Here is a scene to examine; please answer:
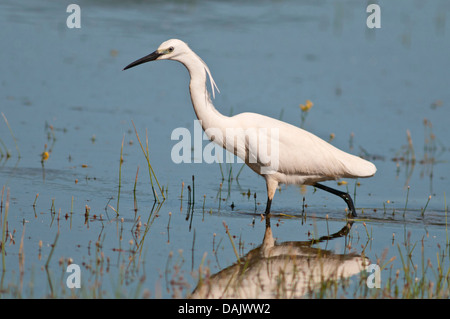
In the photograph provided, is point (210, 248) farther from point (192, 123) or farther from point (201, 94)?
point (192, 123)

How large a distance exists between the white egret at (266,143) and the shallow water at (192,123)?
0.44 m

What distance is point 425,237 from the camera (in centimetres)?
721

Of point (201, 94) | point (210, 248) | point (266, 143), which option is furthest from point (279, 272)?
point (201, 94)

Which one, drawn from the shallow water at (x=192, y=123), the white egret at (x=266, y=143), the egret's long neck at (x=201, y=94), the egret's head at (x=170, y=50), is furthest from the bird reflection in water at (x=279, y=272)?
the egret's head at (x=170, y=50)

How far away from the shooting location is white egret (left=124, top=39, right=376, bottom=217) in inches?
298

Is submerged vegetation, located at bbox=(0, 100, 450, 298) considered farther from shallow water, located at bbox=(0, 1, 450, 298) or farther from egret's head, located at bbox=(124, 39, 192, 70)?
egret's head, located at bbox=(124, 39, 192, 70)

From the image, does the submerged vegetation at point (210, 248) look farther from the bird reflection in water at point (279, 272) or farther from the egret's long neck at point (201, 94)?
the egret's long neck at point (201, 94)

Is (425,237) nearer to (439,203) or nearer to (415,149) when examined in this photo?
(439,203)

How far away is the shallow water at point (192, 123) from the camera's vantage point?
6359mm
